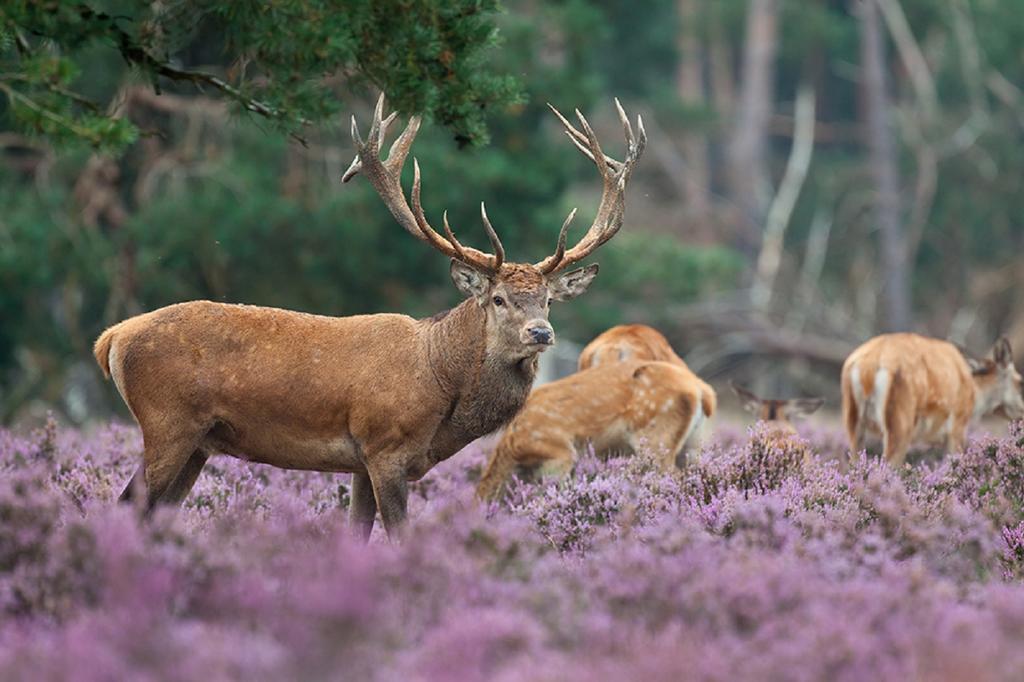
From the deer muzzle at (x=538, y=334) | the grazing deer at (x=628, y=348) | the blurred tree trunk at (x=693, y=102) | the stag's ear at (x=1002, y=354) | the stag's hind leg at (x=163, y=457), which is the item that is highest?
the deer muzzle at (x=538, y=334)

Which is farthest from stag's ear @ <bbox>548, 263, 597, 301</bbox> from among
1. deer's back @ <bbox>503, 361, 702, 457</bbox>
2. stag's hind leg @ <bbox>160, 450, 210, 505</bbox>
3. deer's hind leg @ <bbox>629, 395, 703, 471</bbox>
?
stag's hind leg @ <bbox>160, 450, 210, 505</bbox>

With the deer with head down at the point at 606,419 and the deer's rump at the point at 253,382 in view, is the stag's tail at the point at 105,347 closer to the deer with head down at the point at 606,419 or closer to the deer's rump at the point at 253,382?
the deer's rump at the point at 253,382

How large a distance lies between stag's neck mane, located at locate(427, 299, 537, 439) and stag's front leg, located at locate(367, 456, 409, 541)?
0.43 metres

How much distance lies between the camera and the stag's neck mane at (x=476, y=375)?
7176mm

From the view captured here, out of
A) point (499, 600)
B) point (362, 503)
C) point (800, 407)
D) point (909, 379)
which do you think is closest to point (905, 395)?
point (909, 379)

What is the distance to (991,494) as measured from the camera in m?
8.16

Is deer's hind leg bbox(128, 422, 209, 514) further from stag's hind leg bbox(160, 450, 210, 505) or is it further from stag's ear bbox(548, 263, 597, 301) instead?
stag's ear bbox(548, 263, 597, 301)

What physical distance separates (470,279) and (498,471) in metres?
1.87

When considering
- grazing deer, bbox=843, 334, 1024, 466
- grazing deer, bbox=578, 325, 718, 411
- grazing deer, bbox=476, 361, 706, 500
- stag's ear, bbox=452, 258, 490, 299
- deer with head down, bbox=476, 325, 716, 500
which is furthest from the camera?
grazing deer, bbox=578, 325, 718, 411

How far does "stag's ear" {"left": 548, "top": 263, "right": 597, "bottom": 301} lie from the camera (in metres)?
7.67

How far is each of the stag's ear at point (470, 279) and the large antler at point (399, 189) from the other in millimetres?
31

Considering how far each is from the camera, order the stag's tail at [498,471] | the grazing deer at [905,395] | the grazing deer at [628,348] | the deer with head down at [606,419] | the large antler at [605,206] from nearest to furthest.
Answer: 1. the large antler at [605,206]
2. the stag's tail at [498,471]
3. the deer with head down at [606,419]
4. the grazing deer at [905,395]
5. the grazing deer at [628,348]

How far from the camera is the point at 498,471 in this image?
893 centimetres

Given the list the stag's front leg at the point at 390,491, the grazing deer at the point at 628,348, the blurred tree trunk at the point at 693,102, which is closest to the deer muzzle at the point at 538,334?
the stag's front leg at the point at 390,491
